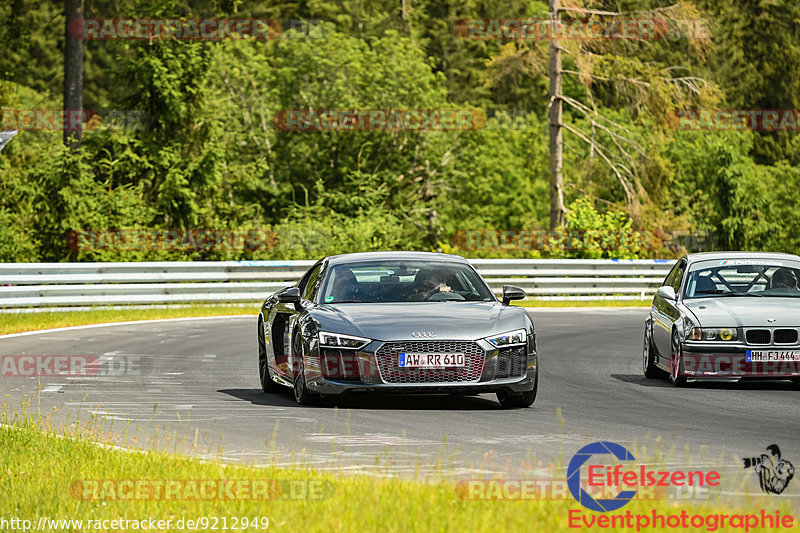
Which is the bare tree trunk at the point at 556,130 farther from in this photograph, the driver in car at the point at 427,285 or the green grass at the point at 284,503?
the green grass at the point at 284,503

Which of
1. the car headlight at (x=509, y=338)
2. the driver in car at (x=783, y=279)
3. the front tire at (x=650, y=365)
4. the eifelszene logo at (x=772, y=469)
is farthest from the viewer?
the front tire at (x=650, y=365)

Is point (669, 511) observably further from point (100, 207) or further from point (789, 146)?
point (789, 146)

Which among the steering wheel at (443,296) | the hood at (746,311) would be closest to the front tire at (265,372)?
the steering wheel at (443,296)

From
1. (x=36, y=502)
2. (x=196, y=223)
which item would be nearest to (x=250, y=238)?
(x=196, y=223)

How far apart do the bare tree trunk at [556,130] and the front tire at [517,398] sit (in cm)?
3174

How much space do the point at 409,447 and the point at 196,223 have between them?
29.4 meters

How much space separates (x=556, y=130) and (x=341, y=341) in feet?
111

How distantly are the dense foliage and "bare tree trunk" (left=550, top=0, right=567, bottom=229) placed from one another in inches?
29.5

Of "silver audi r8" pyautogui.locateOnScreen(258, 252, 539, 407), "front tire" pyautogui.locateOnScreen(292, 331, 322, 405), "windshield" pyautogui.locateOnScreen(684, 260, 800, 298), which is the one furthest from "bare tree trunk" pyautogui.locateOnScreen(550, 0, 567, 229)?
"front tire" pyautogui.locateOnScreen(292, 331, 322, 405)

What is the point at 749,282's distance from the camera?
15883 mm

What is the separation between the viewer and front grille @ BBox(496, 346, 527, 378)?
1207cm

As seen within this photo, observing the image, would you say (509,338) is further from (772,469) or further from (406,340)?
(772,469)

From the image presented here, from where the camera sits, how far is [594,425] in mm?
11195

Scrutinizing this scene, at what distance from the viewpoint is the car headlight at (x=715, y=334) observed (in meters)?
14.4
